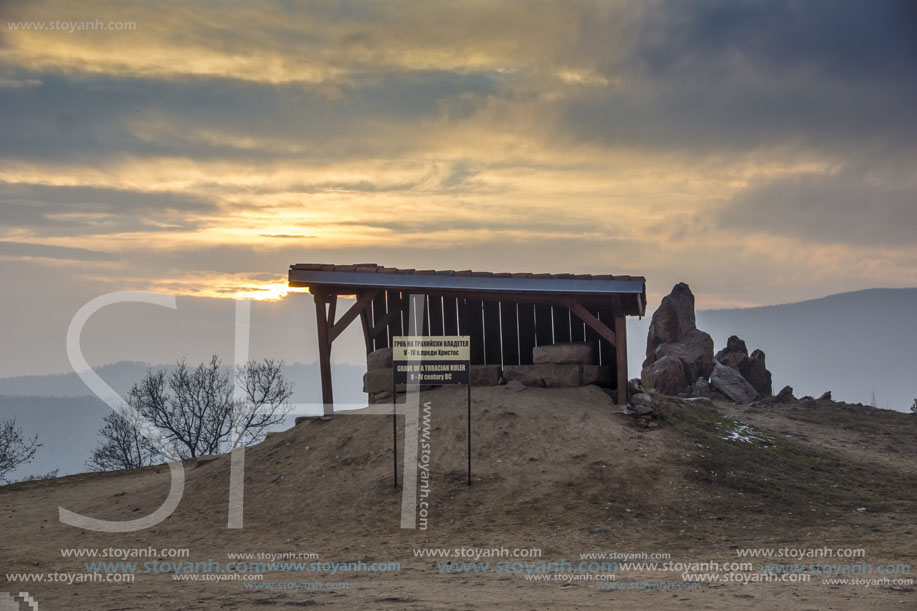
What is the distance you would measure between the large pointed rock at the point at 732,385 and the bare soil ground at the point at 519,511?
9851 millimetres

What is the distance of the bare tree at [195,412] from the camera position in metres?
39.5

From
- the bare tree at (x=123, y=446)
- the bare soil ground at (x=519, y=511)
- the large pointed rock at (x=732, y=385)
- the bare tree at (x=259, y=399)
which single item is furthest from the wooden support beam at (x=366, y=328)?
the bare tree at (x=123, y=446)

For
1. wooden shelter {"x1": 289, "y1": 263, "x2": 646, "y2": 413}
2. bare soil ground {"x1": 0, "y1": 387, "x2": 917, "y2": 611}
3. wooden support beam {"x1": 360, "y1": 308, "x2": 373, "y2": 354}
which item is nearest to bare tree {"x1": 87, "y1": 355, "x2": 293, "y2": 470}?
bare soil ground {"x1": 0, "y1": 387, "x2": 917, "y2": 611}

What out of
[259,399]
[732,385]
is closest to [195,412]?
[259,399]

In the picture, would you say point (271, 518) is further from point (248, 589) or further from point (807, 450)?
point (807, 450)

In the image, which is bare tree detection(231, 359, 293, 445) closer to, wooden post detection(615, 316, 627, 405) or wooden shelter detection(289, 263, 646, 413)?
wooden shelter detection(289, 263, 646, 413)

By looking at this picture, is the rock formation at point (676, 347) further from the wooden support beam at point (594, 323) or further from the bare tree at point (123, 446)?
the bare tree at point (123, 446)

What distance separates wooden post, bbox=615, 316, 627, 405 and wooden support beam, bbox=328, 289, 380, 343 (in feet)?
21.0

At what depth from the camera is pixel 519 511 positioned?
16625 mm

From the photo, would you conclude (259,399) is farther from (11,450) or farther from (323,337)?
(323,337)

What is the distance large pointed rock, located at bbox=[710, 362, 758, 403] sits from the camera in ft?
115

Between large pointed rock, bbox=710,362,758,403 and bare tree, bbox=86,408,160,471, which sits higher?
large pointed rock, bbox=710,362,758,403

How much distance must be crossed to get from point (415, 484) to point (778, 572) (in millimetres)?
8337

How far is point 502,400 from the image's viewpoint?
20.9 meters
